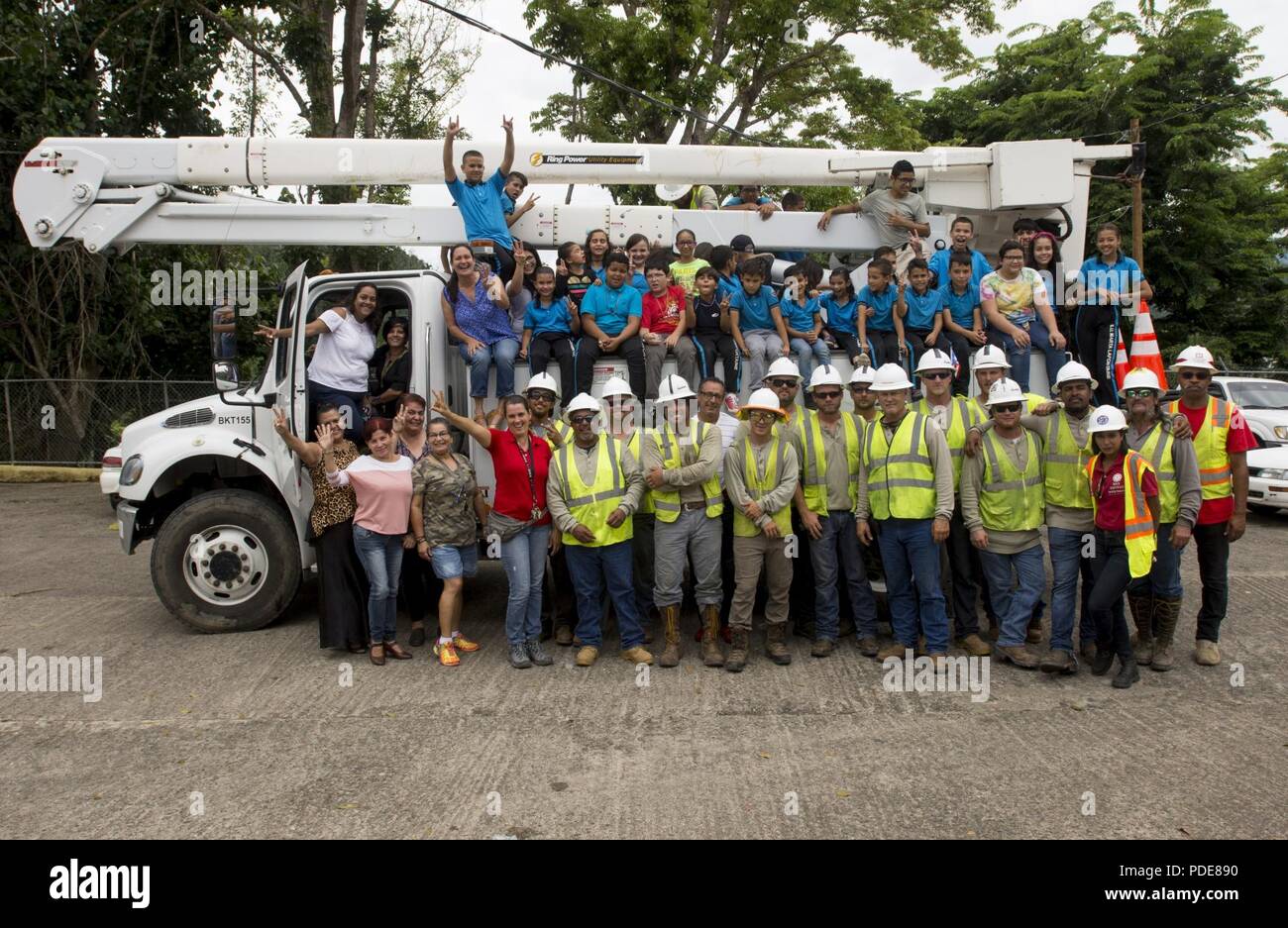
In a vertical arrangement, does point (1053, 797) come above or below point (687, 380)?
below

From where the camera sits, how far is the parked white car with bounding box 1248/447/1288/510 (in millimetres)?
12141

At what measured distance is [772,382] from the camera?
7.08 metres

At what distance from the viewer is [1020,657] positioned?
670 centimetres

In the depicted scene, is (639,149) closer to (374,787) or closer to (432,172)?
(432,172)

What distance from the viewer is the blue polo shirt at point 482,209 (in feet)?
26.0

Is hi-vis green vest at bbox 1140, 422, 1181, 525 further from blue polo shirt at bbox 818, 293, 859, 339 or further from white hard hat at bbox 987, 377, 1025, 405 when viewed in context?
blue polo shirt at bbox 818, 293, 859, 339

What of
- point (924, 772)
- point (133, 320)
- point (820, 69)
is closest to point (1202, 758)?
point (924, 772)

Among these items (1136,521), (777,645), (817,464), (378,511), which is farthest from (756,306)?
(378,511)

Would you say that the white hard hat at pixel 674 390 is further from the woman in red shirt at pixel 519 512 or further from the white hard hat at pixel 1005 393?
the white hard hat at pixel 1005 393

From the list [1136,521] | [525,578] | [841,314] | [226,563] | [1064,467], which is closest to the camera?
[1136,521]

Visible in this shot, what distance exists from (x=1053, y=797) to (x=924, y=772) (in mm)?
600

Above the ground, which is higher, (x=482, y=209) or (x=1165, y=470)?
(x=482, y=209)

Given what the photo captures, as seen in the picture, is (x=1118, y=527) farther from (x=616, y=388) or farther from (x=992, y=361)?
(x=616, y=388)

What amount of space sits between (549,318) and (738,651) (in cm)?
283
